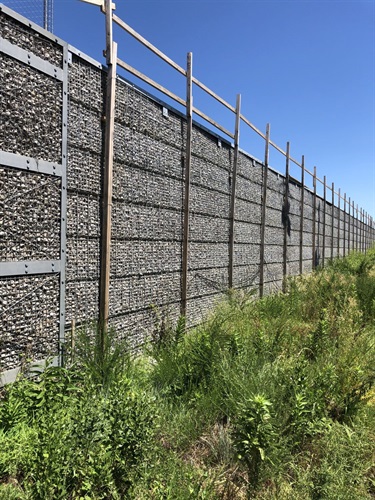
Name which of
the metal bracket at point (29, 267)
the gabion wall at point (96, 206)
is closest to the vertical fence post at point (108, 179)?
the gabion wall at point (96, 206)

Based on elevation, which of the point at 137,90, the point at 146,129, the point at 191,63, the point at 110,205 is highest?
the point at 191,63

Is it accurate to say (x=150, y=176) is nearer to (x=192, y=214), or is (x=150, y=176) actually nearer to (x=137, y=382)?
(x=192, y=214)

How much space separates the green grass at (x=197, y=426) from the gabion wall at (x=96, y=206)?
1.89 feet

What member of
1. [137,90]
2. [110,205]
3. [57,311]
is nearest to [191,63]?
[137,90]

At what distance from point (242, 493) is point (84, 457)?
36.4 inches

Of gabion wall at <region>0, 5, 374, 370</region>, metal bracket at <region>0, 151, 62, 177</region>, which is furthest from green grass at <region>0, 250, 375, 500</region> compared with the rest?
metal bracket at <region>0, 151, 62, 177</region>

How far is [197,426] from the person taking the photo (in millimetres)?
2879

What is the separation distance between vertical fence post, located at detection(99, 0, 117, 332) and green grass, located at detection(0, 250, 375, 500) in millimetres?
398

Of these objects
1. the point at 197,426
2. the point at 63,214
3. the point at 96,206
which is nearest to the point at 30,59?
the point at 63,214

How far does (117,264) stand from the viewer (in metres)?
4.51

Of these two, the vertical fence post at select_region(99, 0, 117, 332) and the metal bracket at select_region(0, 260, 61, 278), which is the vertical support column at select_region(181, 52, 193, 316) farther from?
the metal bracket at select_region(0, 260, 61, 278)

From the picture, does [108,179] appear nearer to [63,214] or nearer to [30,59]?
[63,214]

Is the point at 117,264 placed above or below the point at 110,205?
below

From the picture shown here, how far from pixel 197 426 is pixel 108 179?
8.39 feet
